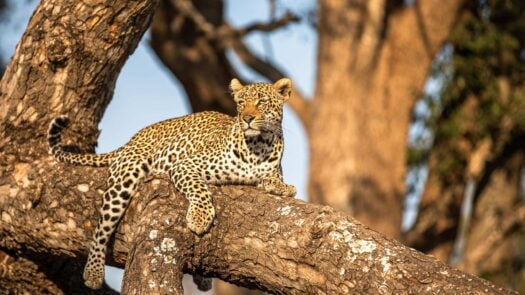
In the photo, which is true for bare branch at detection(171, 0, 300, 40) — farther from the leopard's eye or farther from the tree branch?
the leopard's eye

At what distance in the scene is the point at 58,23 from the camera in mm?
8547

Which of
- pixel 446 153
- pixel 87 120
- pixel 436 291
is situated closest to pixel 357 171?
pixel 446 153

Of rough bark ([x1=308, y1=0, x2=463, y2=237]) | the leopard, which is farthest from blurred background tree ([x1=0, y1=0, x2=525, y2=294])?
the leopard

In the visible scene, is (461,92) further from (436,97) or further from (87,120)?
(87,120)

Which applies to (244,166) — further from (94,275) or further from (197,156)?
(94,275)

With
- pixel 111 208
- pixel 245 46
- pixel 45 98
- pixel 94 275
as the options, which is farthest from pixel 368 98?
pixel 111 208

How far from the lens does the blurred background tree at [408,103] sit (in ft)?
62.6

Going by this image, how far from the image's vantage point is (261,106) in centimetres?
821

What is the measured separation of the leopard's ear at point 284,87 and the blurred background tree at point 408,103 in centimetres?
1006

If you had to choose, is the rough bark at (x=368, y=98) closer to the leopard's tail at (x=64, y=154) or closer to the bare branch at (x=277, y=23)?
the bare branch at (x=277, y=23)

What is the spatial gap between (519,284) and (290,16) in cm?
719

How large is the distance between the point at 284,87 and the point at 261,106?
357mm

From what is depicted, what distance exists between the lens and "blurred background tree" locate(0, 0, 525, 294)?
1909 centimetres

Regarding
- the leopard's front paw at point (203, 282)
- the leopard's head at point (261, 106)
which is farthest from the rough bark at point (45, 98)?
the leopard's head at point (261, 106)
